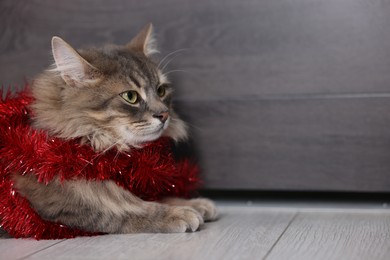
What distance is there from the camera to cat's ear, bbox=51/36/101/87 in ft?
5.23

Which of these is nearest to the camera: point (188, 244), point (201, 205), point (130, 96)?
point (188, 244)

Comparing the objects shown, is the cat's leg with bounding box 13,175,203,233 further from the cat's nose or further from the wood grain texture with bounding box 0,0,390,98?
the wood grain texture with bounding box 0,0,390,98

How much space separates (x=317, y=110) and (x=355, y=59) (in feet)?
0.67

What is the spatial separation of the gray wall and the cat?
12.7 inches

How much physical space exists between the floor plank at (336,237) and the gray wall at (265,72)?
183 mm

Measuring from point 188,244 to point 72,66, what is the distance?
24.1 inches

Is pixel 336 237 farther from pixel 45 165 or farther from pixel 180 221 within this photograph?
pixel 45 165

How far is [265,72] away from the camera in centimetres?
191

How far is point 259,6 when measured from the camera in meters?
1.87

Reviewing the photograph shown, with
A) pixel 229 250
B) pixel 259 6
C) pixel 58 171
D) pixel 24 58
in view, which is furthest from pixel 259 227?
pixel 24 58

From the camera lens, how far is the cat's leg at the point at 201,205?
175 centimetres

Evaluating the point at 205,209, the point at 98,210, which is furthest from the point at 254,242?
the point at 98,210

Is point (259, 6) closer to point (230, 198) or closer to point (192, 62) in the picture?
point (192, 62)

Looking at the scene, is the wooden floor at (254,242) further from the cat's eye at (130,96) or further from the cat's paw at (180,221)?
the cat's eye at (130,96)
